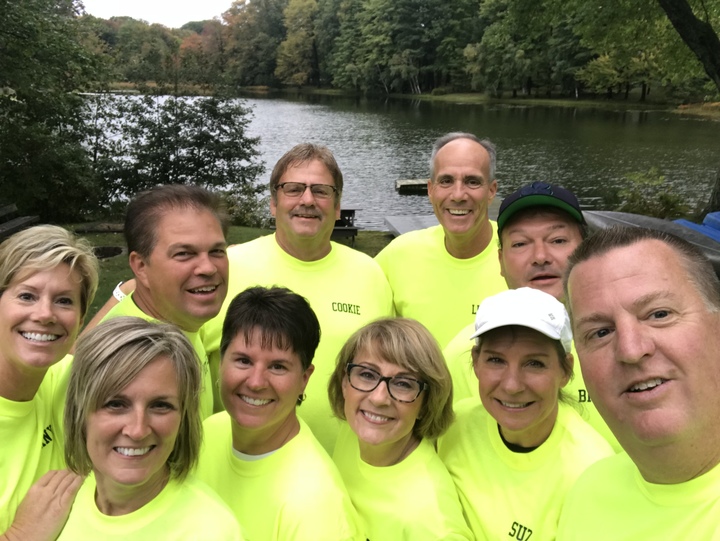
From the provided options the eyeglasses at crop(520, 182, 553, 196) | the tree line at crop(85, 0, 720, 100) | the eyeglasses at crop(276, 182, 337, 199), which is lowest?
the eyeglasses at crop(276, 182, 337, 199)

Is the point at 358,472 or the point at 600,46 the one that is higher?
the point at 600,46

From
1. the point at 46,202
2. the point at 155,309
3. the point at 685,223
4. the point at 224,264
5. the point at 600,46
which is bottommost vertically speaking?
the point at 46,202

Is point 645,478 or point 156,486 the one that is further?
point 156,486

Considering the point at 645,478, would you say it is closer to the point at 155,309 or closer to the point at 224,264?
the point at 224,264

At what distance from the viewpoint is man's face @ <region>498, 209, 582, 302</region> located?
2.96 m

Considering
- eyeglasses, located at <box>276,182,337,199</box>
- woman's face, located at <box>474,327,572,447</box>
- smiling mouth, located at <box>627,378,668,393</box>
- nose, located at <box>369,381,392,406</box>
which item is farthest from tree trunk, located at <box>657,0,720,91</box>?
smiling mouth, located at <box>627,378,668,393</box>

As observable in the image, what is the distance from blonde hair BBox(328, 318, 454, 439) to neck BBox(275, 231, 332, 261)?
1.16 metres

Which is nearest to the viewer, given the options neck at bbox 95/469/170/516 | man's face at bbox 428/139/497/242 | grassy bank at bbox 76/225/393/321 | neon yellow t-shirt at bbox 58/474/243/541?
neon yellow t-shirt at bbox 58/474/243/541

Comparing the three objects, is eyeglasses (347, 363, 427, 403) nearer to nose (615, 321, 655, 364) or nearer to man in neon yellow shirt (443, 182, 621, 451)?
man in neon yellow shirt (443, 182, 621, 451)

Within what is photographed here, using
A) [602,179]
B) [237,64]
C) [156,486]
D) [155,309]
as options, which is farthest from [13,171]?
[237,64]

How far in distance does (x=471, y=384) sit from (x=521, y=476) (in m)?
0.74

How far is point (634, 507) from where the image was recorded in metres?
1.80

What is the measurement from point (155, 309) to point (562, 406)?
6.80 feet

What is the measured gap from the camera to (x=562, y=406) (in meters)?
2.46
